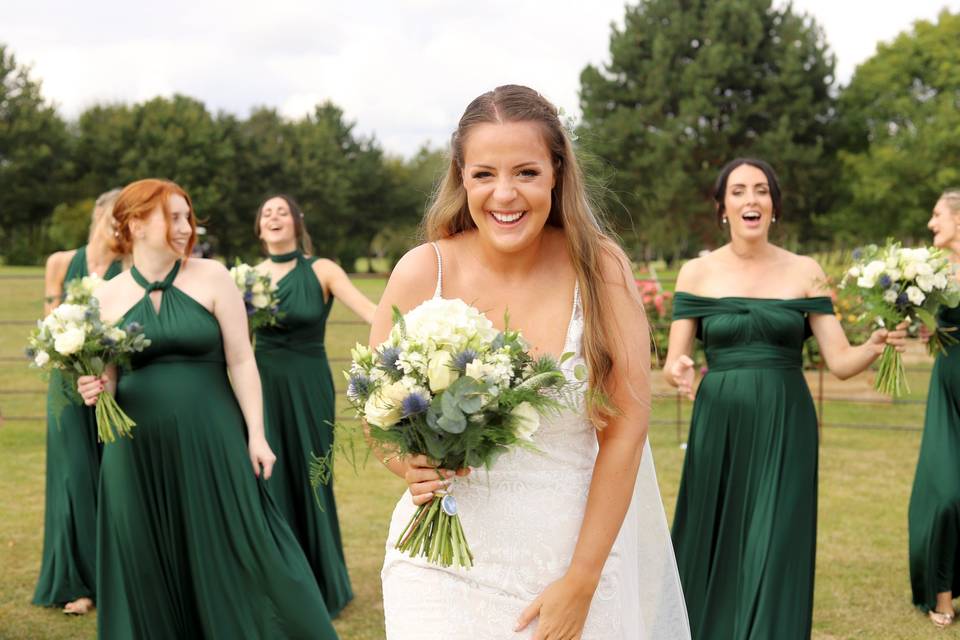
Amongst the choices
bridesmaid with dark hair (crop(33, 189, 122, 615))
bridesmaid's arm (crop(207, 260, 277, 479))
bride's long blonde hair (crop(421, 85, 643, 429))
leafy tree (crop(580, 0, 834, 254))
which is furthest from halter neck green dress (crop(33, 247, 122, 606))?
leafy tree (crop(580, 0, 834, 254))

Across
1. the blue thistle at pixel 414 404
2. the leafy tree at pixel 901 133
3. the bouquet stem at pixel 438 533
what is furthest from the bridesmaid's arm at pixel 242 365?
the leafy tree at pixel 901 133

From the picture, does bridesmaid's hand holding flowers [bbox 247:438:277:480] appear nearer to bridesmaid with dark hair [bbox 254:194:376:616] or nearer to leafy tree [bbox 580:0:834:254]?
bridesmaid with dark hair [bbox 254:194:376:616]

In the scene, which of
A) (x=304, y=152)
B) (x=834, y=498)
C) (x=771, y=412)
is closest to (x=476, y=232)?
(x=771, y=412)

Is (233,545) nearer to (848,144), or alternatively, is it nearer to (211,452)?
(211,452)

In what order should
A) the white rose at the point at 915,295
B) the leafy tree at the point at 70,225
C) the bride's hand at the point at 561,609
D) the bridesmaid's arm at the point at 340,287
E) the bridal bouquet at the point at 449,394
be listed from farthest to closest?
1. the leafy tree at the point at 70,225
2. the bridesmaid's arm at the point at 340,287
3. the white rose at the point at 915,295
4. the bride's hand at the point at 561,609
5. the bridal bouquet at the point at 449,394

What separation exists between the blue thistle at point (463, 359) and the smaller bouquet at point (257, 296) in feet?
17.4

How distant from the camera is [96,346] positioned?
18.0 ft

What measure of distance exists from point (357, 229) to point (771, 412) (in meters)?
71.4

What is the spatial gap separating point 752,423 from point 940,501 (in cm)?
213

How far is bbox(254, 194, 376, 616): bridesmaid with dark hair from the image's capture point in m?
7.75

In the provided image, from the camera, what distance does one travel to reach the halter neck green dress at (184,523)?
545 centimetres

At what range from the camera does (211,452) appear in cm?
559

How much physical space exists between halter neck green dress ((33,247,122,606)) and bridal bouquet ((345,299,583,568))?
216 inches

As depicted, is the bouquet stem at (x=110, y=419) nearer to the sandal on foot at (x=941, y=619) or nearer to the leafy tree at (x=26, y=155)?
the sandal on foot at (x=941, y=619)
